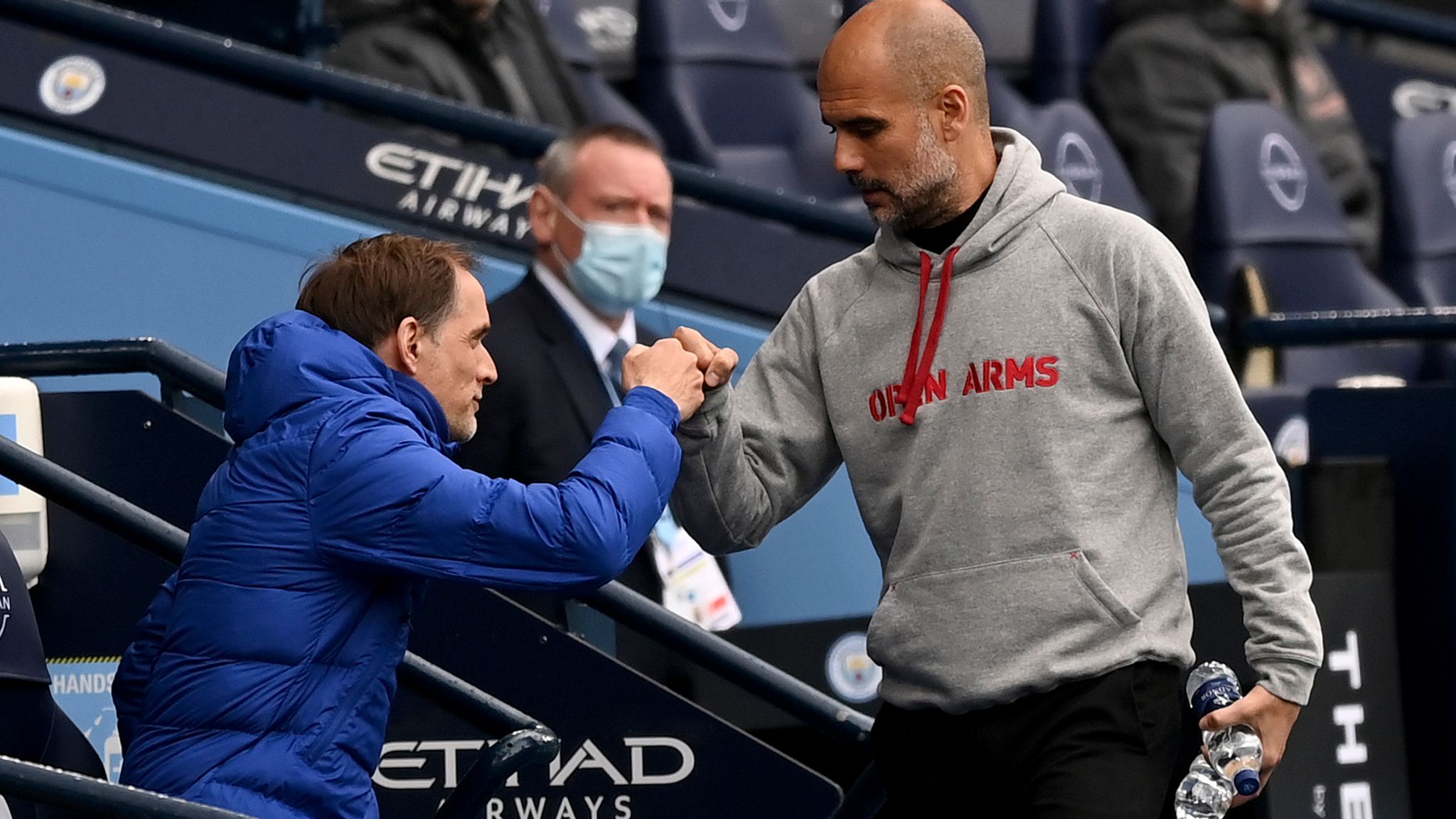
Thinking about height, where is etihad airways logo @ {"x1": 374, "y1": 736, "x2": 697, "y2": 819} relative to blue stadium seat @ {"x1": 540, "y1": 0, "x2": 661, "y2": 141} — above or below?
below

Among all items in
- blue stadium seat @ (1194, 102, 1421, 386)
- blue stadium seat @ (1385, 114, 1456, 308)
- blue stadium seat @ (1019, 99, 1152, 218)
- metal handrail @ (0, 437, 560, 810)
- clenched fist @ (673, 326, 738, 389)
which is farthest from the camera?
blue stadium seat @ (1385, 114, 1456, 308)

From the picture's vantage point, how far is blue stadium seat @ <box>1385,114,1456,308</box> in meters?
7.38

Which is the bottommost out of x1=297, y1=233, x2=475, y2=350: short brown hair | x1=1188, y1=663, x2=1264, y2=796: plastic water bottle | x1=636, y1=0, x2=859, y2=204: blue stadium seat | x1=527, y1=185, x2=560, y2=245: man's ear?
x1=1188, y1=663, x2=1264, y2=796: plastic water bottle

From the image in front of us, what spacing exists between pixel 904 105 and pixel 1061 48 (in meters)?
5.13

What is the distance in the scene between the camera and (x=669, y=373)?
2830 mm

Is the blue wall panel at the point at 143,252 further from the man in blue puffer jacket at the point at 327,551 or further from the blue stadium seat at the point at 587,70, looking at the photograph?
the man in blue puffer jacket at the point at 327,551

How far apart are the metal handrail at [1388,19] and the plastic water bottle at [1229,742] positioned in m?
6.81

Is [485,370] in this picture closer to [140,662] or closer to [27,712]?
[140,662]

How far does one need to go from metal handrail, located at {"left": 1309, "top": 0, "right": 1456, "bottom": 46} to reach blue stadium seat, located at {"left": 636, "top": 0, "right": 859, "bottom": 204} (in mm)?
3062

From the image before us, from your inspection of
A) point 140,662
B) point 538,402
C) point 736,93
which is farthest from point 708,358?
point 736,93

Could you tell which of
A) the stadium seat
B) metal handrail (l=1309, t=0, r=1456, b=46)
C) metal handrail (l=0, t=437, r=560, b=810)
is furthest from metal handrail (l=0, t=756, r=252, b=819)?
metal handrail (l=1309, t=0, r=1456, b=46)

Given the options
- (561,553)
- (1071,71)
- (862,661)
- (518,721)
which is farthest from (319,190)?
(1071,71)

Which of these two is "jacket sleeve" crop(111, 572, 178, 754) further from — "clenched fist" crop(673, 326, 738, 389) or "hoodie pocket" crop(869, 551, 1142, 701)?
"hoodie pocket" crop(869, 551, 1142, 701)

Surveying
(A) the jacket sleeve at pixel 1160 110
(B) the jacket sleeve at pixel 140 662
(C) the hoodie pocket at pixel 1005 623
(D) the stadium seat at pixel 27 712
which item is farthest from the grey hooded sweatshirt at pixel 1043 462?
(A) the jacket sleeve at pixel 1160 110
